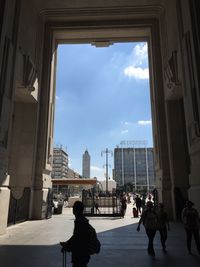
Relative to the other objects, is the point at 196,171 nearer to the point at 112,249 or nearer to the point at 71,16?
the point at 112,249

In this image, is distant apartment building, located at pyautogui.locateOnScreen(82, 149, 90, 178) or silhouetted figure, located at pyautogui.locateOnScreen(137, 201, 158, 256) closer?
silhouetted figure, located at pyautogui.locateOnScreen(137, 201, 158, 256)

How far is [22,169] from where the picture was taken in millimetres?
17703

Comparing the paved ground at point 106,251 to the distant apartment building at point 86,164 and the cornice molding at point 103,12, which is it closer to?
the cornice molding at point 103,12

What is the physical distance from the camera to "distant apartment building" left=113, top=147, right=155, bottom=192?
8831 cm

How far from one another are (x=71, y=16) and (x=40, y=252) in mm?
17868

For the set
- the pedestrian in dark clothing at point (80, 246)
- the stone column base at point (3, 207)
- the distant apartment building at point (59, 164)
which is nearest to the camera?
the pedestrian in dark clothing at point (80, 246)

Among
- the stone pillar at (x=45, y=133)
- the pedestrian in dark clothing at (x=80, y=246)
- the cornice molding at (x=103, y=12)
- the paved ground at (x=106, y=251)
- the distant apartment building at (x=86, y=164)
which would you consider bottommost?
the paved ground at (x=106, y=251)

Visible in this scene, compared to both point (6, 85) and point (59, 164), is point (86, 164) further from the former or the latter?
point (6, 85)

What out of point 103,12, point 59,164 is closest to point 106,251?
point 103,12

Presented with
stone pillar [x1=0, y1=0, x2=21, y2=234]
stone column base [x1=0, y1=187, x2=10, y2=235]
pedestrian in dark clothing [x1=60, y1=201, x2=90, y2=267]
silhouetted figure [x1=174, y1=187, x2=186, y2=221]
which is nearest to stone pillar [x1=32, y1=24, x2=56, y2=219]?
stone pillar [x1=0, y1=0, x2=21, y2=234]

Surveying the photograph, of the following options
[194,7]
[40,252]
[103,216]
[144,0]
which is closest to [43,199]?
[103,216]

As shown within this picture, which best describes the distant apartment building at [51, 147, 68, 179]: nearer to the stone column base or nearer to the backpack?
the stone column base

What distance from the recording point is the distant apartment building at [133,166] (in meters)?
88.3

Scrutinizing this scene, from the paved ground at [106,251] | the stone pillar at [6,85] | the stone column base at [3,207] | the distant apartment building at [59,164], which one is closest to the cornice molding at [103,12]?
the stone pillar at [6,85]
